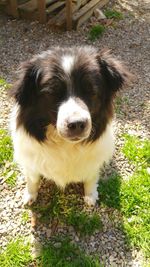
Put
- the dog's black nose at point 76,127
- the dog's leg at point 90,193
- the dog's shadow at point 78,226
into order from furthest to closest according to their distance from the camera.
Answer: the dog's leg at point 90,193, the dog's shadow at point 78,226, the dog's black nose at point 76,127

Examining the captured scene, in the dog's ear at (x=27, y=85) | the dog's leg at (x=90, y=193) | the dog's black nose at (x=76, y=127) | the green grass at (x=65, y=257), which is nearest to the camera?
the dog's black nose at (x=76, y=127)

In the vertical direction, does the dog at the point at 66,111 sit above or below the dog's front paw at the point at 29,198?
above

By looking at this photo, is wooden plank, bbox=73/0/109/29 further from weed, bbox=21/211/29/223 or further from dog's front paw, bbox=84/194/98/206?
weed, bbox=21/211/29/223

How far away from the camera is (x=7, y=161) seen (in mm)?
3572

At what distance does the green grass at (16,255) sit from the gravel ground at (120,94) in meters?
0.09

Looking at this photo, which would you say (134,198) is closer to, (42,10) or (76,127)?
(76,127)

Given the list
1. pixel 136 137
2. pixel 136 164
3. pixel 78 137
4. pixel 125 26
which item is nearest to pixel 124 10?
pixel 125 26

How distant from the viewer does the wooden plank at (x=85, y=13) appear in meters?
5.42

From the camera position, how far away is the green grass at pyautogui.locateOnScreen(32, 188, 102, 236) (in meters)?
3.09

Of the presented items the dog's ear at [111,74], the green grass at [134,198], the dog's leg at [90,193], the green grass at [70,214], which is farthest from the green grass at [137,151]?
the dog's ear at [111,74]

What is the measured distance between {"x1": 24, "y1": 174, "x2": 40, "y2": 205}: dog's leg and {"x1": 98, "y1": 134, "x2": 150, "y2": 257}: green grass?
575mm

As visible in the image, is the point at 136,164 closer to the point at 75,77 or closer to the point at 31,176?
the point at 31,176

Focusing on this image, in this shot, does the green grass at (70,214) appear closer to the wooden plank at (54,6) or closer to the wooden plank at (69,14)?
the wooden plank at (69,14)

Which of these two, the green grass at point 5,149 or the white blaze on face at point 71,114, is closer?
the white blaze on face at point 71,114
